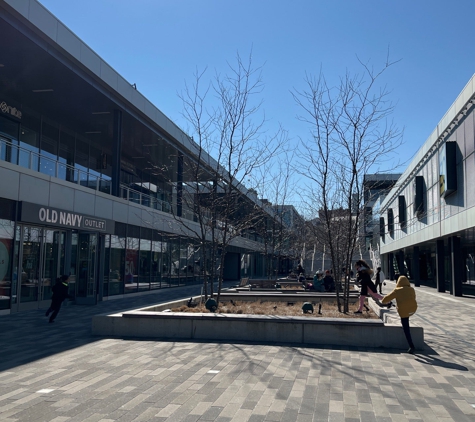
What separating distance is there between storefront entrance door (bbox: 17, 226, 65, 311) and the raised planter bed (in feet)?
22.2

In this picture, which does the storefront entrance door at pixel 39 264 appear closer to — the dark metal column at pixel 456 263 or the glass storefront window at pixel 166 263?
the glass storefront window at pixel 166 263

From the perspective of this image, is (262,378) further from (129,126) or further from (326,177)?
(129,126)

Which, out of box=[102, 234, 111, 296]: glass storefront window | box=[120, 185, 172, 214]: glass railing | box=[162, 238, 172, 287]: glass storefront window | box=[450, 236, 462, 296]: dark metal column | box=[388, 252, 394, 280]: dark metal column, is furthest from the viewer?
box=[388, 252, 394, 280]: dark metal column

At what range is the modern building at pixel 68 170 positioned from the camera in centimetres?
1557

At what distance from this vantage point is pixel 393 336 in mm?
Answer: 9797

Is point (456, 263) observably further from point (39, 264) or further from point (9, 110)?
point (9, 110)

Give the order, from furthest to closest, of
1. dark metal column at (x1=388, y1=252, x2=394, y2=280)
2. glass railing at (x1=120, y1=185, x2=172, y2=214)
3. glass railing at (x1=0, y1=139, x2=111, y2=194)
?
dark metal column at (x1=388, y1=252, x2=394, y2=280), glass railing at (x1=120, y1=185, x2=172, y2=214), glass railing at (x1=0, y1=139, x2=111, y2=194)

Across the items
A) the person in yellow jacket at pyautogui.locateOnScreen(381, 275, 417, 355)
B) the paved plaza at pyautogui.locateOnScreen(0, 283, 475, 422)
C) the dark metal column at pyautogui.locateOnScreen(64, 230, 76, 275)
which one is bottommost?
the paved plaza at pyautogui.locateOnScreen(0, 283, 475, 422)

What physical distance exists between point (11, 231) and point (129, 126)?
1025cm

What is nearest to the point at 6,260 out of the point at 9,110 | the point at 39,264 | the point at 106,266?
the point at 39,264

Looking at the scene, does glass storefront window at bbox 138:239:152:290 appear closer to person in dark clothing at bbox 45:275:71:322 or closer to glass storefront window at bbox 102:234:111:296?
glass storefront window at bbox 102:234:111:296

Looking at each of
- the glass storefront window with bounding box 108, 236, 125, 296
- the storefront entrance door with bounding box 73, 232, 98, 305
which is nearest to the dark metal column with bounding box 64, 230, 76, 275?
the storefront entrance door with bounding box 73, 232, 98, 305

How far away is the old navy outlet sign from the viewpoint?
1582 cm

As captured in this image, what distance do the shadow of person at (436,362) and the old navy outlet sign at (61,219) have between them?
12546 mm
